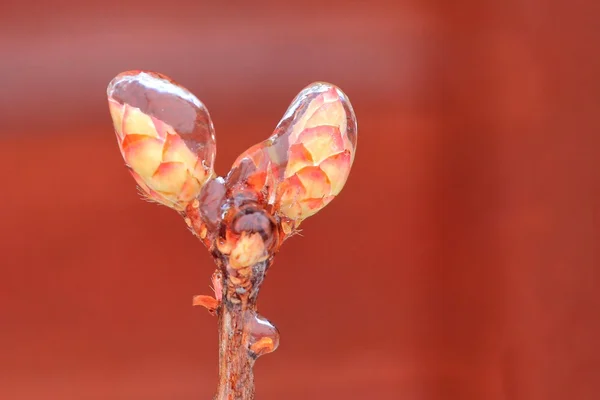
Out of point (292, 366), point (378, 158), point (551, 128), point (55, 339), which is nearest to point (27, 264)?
point (55, 339)

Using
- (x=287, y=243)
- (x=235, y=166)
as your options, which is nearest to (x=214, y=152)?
(x=235, y=166)

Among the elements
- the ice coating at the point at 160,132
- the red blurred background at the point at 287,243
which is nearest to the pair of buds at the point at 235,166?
the ice coating at the point at 160,132

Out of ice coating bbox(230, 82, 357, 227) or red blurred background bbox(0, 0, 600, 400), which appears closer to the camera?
ice coating bbox(230, 82, 357, 227)

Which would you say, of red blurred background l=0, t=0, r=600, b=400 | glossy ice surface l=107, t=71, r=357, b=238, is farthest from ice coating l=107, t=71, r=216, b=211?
red blurred background l=0, t=0, r=600, b=400

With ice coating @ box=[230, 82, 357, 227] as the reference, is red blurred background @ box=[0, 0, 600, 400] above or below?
above

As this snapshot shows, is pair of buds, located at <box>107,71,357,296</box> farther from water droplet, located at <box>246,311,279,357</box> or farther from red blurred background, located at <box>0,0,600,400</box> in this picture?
red blurred background, located at <box>0,0,600,400</box>

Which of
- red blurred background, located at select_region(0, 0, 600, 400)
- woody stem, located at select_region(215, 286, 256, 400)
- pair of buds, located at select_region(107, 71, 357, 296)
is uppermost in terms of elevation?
red blurred background, located at select_region(0, 0, 600, 400)
